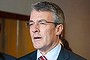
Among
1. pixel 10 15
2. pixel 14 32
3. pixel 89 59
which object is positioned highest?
pixel 10 15

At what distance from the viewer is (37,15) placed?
175 cm

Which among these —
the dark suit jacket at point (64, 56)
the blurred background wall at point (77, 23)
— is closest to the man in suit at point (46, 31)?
the dark suit jacket at point (64, 56)

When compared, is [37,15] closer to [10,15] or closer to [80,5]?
[10,15]

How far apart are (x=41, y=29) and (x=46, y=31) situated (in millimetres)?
45

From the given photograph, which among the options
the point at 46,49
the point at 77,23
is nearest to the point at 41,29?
the point at 46,49

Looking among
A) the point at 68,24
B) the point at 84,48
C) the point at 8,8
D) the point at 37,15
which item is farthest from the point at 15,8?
the point at 84,48

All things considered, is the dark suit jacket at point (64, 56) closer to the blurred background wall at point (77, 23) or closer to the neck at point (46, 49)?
the neck at point (46, 49)

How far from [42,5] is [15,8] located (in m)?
1.72

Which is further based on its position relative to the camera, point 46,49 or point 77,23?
point 77,23

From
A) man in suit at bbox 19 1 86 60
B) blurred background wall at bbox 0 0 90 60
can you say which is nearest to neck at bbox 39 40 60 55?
man in suit at bbox 19 1 86 60

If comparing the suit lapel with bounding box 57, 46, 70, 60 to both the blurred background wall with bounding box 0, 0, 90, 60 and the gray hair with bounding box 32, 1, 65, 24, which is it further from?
the blurred background wall with bounding box 0, 0, 90, 60

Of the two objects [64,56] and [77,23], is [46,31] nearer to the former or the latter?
[64,56]

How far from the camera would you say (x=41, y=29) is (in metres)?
1.74

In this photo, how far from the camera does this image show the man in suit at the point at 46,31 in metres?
→ 1.73
